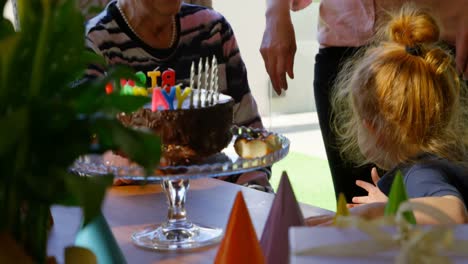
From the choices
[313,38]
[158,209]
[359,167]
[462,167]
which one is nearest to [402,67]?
[462,167]

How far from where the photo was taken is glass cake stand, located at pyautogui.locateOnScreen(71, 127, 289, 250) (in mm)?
1067

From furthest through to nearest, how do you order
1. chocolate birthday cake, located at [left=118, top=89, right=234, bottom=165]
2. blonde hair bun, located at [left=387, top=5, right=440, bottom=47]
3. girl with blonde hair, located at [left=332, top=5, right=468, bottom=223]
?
blonde hair bun, located at [left=387, top=5, right=440, bottom=47] → girl with blonde hair, located at [left=332, top=5, right=468, bottom=223] → chocolate birthday cake, located at [left=118, top=89, right=234, bottom=165]

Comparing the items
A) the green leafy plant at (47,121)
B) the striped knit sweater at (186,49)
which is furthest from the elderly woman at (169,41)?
the green leafy plant at (47,121)

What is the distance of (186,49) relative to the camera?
1906mm

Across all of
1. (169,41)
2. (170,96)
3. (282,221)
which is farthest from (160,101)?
(169,41)

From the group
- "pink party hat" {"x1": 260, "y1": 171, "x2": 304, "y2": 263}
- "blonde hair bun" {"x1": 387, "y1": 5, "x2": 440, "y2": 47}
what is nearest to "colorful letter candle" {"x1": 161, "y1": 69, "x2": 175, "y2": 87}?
"blonde hair bun" {"x1": 387, "y1": 5, "x2": 440, "y2": 47}

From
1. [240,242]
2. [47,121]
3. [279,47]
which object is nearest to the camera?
[47,121]

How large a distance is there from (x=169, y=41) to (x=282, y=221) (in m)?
1.17

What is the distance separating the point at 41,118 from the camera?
54 centimetres

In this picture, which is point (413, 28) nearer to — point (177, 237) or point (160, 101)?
point (160, 101)

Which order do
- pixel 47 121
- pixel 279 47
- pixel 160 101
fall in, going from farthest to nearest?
1. pixel 279 47
2. pixel 160 101
3. pixel 47 121

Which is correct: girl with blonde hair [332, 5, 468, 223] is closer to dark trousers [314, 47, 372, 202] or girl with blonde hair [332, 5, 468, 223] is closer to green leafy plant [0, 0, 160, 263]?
dark trousers [314, 47, 372, 202]

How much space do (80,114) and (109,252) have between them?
0.33 m

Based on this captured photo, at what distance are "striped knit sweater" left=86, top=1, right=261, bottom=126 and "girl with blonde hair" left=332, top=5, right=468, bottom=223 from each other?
43 cm
